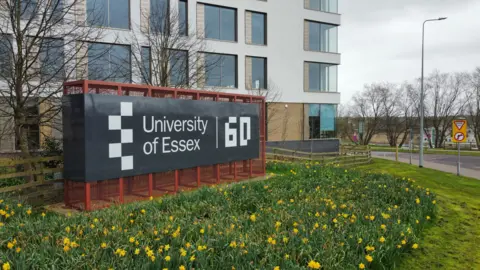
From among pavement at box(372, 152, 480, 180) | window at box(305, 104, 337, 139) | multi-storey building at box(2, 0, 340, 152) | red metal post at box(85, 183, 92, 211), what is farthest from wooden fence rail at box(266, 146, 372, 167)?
red metal post at box(85, 183, 92, 211)

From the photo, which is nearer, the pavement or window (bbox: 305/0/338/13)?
the pavement

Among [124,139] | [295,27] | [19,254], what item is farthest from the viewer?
[295,27]

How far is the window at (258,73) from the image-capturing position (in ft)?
99.0

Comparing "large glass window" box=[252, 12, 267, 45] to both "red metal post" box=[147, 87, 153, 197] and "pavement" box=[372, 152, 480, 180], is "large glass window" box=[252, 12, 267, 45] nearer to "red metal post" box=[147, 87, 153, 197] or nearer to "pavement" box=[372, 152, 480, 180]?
"pavement" box=[372, 152, 480, 180]

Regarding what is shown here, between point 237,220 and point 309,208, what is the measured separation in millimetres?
1672

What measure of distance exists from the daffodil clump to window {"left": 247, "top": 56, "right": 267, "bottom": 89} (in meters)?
22.5

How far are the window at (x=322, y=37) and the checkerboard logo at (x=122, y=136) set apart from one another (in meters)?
27.1

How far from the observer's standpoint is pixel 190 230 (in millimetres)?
5270

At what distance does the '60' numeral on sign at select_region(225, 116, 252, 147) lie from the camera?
12.5m

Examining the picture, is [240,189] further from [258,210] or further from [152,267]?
[152,267]

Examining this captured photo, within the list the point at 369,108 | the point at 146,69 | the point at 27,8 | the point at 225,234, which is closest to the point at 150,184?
the point at 225,234

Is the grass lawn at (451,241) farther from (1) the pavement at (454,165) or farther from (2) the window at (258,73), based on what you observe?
(2) the window at (258,73)

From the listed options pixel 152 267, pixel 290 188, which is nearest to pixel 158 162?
pixel 290 188

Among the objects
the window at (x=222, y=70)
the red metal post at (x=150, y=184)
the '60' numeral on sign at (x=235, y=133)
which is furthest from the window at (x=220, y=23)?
the red metal post at (x=150, y=184)
